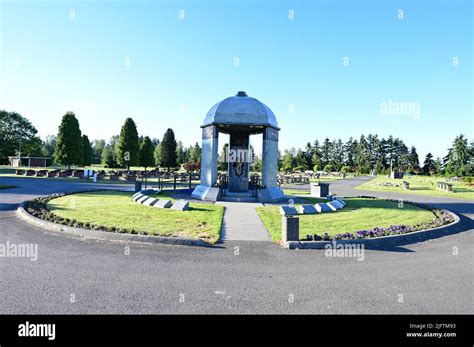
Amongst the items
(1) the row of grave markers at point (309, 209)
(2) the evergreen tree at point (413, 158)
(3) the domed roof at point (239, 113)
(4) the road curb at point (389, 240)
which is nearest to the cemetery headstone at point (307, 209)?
(1) the row of grave markers at point (309, 209)

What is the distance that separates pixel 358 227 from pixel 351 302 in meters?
6.98

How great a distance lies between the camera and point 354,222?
42.3 feet

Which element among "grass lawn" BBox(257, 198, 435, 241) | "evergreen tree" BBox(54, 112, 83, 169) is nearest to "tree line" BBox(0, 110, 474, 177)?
"evergreen tree" BBox(54, 112, 83, 169)

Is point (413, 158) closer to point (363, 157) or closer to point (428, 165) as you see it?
point (428, 165)

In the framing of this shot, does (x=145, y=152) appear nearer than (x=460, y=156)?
Yes

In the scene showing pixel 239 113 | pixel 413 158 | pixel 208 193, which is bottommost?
pixel 208 193

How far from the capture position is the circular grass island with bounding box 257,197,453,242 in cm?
1054

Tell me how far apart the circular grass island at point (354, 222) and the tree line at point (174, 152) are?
44089 millimetres

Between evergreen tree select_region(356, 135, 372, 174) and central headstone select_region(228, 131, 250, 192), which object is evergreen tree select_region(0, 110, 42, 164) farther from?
evergreen tree select_region(356, 135, 372, 174)

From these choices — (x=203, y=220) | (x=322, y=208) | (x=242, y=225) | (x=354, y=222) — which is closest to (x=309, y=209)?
(x=322, y=208)

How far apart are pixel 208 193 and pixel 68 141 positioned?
38.1 m

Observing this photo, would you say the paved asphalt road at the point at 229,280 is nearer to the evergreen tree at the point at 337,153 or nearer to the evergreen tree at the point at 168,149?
the evergreen tree at the point at 168,149
